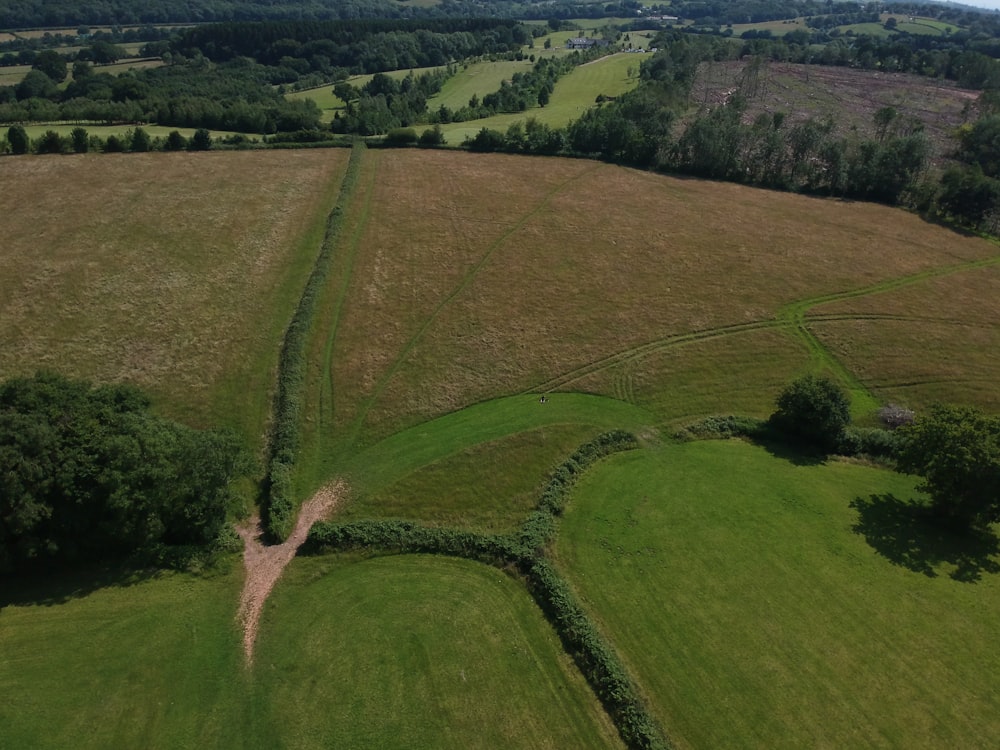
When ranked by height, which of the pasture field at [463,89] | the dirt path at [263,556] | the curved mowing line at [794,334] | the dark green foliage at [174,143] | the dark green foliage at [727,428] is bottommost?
the dirt path at [263,556]

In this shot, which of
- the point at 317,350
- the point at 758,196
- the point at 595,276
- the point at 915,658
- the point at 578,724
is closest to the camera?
the point at 578,724

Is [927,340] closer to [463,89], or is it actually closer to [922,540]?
[922,540]

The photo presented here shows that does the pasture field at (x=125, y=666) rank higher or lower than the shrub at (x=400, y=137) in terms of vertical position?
lower

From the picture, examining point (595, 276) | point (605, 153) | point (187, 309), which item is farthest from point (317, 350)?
point (605, 153)

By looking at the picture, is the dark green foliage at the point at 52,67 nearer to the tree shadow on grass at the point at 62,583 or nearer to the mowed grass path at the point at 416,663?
the tree shadow on grass at the point at 62,583

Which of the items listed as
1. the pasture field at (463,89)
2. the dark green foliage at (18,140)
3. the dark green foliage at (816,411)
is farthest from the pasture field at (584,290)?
the pasture field at (463,89)

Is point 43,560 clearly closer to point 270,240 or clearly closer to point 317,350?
point 317,350

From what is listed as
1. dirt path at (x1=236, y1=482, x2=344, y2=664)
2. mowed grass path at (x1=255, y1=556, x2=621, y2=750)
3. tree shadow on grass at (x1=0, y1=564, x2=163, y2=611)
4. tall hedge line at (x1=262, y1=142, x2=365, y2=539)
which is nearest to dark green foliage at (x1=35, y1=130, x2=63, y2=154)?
tall hedge line at (x1=262, y1=142, x2=365, y2=539)
